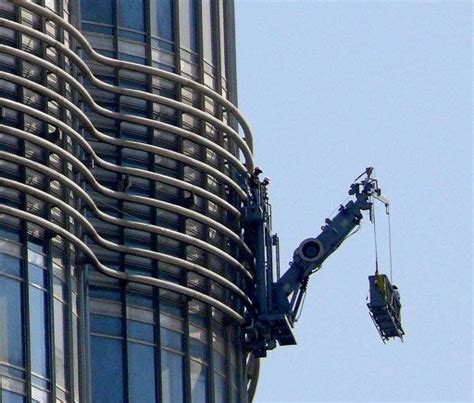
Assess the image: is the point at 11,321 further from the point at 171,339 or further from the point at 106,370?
the point at 171,339

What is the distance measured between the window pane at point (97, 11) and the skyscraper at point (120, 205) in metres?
0.05

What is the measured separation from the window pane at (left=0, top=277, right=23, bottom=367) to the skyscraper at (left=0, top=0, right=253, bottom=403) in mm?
42

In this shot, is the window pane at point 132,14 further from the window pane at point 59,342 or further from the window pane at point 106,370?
the window pane at point 59,342

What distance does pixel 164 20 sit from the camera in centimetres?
13112

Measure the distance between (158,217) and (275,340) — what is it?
6.38 m

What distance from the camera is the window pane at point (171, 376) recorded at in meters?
127

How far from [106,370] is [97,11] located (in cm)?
1186

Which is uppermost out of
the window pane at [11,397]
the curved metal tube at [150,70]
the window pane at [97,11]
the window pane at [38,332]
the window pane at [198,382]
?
the window pane at [97,11]

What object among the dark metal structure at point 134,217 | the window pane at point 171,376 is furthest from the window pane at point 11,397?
the window pane at point 171,376

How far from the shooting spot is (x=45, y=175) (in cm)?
12319

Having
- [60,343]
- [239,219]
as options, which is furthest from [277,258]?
[60,343]

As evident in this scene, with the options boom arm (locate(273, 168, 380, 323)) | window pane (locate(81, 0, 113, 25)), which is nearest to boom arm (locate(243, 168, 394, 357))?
boom arm (locate(273, 168, 380, 323))

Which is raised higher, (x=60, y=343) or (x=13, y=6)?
(x=13, y=6)

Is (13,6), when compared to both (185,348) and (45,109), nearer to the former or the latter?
(45,109)
